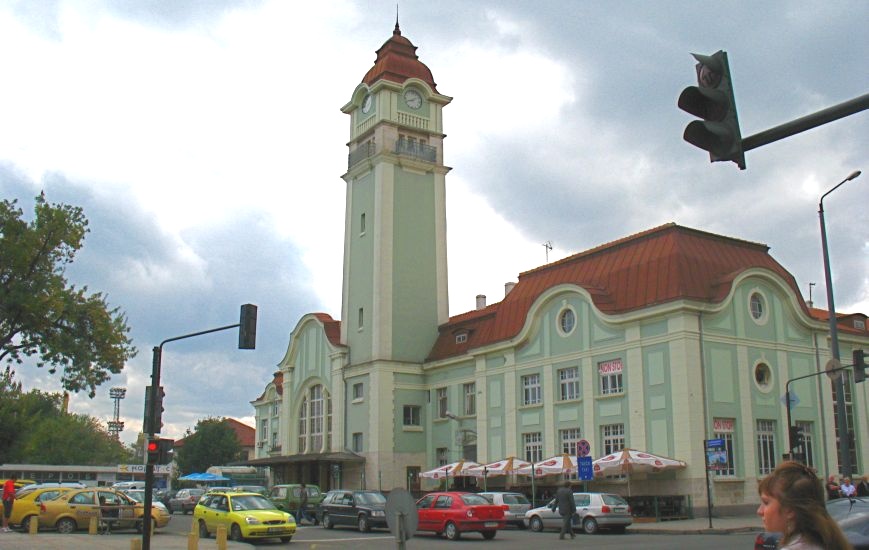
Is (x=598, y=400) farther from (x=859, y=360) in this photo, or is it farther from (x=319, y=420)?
(x=319, y=420)

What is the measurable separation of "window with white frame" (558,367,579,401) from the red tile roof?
349 centimetres

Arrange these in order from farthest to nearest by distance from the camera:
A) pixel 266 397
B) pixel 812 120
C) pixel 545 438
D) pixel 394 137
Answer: pixel 266 397 → pixel 394 137 → pixel 545 438 → pixel 812 120

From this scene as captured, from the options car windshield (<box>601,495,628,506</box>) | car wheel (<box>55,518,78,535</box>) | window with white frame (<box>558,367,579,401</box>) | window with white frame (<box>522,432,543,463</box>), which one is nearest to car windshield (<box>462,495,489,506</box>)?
car windshield (<box>601,495,628,506</box>)

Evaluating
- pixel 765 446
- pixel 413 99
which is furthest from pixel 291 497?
pixel 413 99

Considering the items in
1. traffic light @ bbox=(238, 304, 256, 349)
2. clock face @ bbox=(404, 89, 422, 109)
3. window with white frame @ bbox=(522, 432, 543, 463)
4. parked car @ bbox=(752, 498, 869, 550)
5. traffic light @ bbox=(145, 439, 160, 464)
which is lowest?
parked car @ bbox=(752, 498, 869, 550)

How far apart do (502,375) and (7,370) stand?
2248 cm

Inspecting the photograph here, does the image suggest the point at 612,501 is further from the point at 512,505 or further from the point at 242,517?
the point at 242,517

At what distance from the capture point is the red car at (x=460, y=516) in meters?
26.2

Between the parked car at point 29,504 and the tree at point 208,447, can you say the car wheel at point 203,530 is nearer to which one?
the parked car at point 29,504

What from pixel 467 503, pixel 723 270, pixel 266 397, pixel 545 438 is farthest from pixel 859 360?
pixel 266 397

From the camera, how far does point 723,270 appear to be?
38.6 metres

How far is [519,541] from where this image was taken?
25531 millimetres

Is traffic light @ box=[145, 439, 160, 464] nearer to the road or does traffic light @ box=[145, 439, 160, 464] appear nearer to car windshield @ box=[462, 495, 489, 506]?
the road

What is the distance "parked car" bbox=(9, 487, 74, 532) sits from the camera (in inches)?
1178
